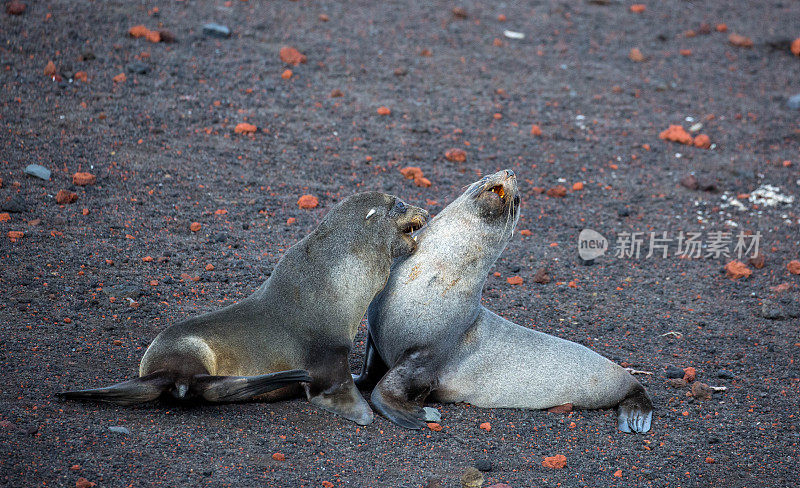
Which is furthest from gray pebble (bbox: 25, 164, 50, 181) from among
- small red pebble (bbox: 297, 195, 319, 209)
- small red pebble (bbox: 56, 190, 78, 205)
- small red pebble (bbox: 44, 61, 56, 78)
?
small red pebble (bbox: 297, 195, 319, 209)

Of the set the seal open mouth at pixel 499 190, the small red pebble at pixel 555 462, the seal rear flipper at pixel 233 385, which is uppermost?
the seal open mouth at pixel 499 190

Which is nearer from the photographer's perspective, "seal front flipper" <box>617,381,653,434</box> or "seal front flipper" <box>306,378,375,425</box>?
"seal front flipper" <box>306,378,375,425</box>

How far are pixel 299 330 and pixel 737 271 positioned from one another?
4.60 metres

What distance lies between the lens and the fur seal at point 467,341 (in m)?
5.30

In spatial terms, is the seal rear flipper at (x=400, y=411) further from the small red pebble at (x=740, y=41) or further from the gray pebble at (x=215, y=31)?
the small red pebble at (x=740, y=41)

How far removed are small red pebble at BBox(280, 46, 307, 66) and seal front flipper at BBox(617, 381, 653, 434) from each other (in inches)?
249

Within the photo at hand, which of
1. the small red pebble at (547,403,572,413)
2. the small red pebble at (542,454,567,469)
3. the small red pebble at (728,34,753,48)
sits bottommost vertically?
the small red pebble at (547,403,572,413)

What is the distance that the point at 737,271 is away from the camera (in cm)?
764

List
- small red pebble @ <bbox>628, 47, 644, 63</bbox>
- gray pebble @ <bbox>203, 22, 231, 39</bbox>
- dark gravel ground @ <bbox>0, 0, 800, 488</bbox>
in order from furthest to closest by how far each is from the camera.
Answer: small red pebble @ <bbox>628, 47, 644, 63</bbox> < gray pebble @ <bbox>203, 22, 231, 39</bbox> < dark gravel ground @ <bbox>0, 0, 800, 488</bbox>

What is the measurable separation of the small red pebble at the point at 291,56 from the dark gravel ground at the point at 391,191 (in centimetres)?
8

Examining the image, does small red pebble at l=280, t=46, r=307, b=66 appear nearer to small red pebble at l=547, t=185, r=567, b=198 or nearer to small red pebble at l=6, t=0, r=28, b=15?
small red pebble at l=6, t=0, r=28, b=15

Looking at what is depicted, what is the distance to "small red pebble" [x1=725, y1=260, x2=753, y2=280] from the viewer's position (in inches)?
301

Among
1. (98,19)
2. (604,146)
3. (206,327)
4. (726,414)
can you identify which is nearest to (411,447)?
(206,327)

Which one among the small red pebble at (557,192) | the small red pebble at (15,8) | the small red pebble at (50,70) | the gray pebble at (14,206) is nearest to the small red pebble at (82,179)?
the gray pebble at (14,206)
